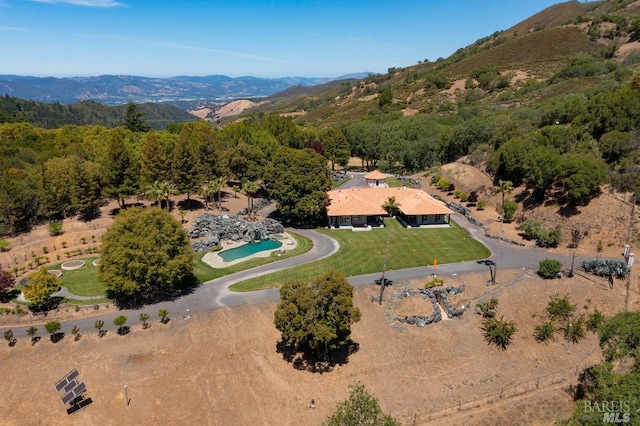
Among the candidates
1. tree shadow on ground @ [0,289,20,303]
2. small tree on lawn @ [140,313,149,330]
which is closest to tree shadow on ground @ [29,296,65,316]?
tree shadow on ground @ [0,289,20,303]

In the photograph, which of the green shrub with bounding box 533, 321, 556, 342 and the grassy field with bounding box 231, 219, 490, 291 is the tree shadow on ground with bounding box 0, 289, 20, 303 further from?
the green shrub with bounding box 533, 321, 556, 342

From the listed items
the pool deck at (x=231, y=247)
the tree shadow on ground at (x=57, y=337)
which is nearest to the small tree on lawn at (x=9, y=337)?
the tree shadow on ground at (x=57, y=337)

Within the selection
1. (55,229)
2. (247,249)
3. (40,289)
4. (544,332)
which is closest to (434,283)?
(544,332)

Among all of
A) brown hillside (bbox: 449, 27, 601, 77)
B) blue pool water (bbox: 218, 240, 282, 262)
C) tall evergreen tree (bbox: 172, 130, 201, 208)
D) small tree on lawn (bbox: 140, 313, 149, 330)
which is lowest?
small tree on lawn (bbox: 140, 313, 149, 330)

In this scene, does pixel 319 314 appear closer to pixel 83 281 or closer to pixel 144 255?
pixel 144 255

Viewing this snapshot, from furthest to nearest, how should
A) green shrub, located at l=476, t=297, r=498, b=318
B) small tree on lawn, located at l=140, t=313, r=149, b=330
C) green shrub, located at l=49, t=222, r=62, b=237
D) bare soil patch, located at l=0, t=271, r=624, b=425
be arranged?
green shrub, located at l=49, t=222, r=62, b=237 → green shrub, located at l=476, t=297, r=498, b=318 → small tree on lawn, located at l=140, t=313, r=149, b=330 → bare soil patch, located at l=0, t=271, r=624, b=425

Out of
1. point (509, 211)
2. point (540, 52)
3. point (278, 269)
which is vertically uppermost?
point (540, 52)
